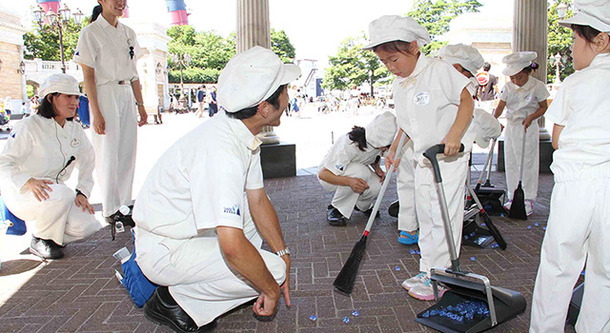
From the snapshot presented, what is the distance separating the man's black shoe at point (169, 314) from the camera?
273 centimetres

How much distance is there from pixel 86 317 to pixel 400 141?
2.67 metres

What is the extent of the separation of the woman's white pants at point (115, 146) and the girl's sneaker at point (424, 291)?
346cm

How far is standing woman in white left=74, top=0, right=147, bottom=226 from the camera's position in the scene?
15.6 ft

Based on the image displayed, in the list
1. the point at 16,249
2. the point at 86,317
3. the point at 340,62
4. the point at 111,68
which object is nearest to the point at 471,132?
the point at 86,317

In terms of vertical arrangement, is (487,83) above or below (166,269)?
above

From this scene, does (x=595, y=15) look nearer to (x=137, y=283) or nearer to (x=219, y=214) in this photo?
(x=219, y=214)

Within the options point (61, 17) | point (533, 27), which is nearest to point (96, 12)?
point (533, 27)

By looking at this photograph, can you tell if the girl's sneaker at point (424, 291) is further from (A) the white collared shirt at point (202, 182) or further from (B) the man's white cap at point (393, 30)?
(B) the man's white cap at point (393, 30)

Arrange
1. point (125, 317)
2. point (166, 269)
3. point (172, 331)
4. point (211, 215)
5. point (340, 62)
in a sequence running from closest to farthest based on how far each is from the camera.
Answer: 1. point (211, 215)
2. point (166, 269)
3. point (172, 331)
4. point (125, 317)
5. point (340, 62)

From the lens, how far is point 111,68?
16.0 feet

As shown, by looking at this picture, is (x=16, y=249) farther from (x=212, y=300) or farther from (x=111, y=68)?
(x=212, y=300)

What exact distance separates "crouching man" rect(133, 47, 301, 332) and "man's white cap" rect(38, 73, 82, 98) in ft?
7.01

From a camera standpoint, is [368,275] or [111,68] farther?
[111,68]

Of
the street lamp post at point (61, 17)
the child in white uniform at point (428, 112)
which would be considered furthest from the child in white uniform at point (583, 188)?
the street lamp post at point (61, 17)
